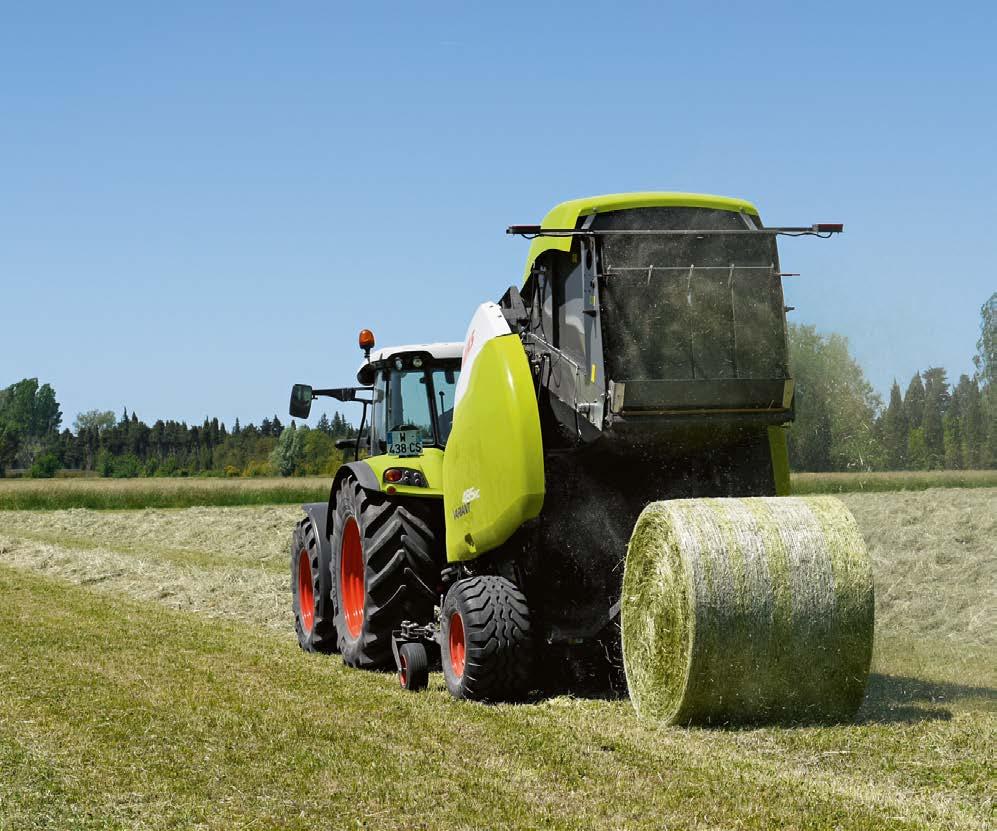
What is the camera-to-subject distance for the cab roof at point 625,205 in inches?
277

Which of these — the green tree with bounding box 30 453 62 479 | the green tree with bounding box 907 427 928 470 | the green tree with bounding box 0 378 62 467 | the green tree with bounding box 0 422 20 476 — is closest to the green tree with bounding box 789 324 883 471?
the green tree with bounding box 907 427 928 470

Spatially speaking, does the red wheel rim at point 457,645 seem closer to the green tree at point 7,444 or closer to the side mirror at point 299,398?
the side mirror at point 299,398

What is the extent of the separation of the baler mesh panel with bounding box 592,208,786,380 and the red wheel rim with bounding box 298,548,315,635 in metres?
4.91

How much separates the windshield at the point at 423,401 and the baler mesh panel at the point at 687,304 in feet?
8.81

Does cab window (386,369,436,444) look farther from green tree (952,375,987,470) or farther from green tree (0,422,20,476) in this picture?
green tree (0,422,20,476)

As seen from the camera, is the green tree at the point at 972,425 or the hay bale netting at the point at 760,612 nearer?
the hay bale netting at the point at 760,612

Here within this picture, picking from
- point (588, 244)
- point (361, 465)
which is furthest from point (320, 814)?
point (361, 465)

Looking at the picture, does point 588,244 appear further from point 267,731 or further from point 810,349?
point 267,731

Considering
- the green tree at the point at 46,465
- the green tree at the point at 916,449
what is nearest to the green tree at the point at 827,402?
the green tree at the point at 916,449

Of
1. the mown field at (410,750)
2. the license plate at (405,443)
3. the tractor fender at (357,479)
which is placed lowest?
the mown field at (410,750)

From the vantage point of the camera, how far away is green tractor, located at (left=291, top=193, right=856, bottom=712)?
6.82 m

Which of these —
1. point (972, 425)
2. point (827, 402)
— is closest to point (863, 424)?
point (827, 402)

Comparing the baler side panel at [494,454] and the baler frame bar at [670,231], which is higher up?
the baler frame bar at [670,231]

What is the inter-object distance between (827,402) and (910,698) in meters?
1.97
